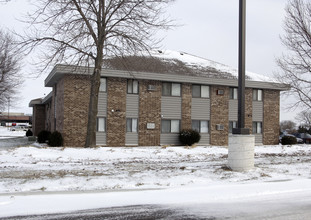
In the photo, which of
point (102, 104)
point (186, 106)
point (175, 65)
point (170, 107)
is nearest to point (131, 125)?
point (102, 104)

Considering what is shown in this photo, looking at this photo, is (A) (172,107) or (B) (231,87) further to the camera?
(B) (231,87)

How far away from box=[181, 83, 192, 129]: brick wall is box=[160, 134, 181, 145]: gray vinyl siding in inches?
41.0

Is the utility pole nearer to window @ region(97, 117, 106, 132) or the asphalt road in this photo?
the asphalt road

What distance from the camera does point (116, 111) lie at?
24.6 m

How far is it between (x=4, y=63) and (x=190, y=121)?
67.6 ft

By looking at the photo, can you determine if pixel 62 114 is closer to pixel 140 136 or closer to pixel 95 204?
pixel 140 136

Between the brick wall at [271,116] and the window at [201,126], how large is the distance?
575 cm

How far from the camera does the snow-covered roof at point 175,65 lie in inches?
980

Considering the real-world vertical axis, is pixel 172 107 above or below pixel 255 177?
above

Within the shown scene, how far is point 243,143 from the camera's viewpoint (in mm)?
9484

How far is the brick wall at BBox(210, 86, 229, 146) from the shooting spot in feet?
91.1

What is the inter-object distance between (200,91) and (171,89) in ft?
8.29

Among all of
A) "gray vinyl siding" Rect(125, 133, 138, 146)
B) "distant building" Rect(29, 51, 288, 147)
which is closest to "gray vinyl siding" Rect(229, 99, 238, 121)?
"distant building" Rect(29, 51, 288, 147)

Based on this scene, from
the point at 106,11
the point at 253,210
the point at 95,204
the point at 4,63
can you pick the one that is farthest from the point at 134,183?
the point at 4,63
